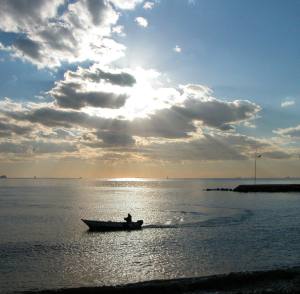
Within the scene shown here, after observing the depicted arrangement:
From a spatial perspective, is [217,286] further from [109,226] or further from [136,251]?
[109,226]

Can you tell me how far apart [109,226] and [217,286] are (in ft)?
115

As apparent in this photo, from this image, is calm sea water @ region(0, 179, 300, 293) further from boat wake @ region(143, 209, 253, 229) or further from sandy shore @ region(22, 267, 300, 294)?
sandy shore @ region(22, 267, 300, 294)

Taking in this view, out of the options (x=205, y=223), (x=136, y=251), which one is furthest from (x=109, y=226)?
(x=136, y=251)

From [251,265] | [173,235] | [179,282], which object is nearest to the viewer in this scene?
[179,282]

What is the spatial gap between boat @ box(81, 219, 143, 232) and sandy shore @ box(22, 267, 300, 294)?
3215 centimetres

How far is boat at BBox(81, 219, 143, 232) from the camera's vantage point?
191 feet

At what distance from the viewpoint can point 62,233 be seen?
5425 centimetres

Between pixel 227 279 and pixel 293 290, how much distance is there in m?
4.68

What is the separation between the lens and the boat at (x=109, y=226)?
58156mm

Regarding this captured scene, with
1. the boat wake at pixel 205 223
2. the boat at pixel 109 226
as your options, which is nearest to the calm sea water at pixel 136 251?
the boat wake at pixel 205 223

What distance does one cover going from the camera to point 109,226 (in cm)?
5922

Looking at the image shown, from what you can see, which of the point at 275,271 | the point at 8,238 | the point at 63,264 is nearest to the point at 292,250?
the point at 275,271

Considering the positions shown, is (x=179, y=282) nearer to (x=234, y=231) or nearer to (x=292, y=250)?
(x=292, y=250)

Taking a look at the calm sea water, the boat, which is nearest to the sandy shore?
the calm sea water
